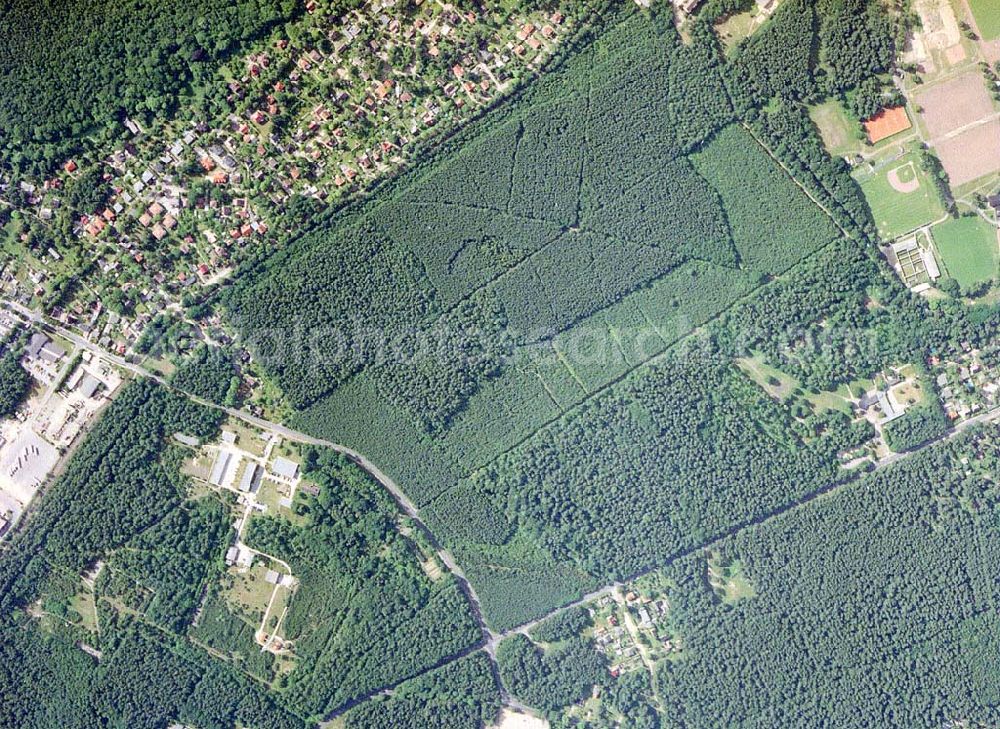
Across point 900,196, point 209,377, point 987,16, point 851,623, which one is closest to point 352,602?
point 209,377

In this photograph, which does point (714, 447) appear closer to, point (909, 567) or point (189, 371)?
point (909, 567)

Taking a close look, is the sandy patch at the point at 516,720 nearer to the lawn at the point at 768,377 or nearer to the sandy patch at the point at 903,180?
the lawn at the point at 768,377

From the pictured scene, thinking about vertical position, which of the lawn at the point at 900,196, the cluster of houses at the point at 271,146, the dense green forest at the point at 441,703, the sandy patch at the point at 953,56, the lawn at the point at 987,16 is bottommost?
the dense green forest at the point at 441,703

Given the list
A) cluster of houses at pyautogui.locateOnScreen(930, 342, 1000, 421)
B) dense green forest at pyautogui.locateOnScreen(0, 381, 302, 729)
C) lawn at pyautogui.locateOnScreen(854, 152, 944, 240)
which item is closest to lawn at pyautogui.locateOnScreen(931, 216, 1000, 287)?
lawn at pyautogui.locateOnScreen(854, 152, 944, 240)

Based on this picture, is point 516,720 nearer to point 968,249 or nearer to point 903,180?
point 968,249

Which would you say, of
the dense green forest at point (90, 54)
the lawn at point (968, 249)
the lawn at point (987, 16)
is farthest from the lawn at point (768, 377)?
the dense green forest at point (90, 54)

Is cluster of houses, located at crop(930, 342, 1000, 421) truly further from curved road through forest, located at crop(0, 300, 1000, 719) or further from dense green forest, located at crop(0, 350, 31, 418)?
dense green forest, located at crop(0, 350, 31, 418)
